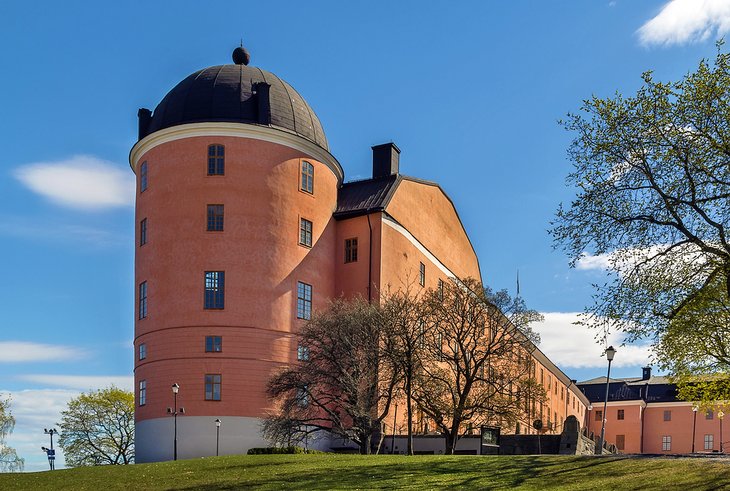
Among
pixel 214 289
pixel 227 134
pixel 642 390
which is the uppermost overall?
pixel 227 134

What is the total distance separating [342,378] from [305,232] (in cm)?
1340

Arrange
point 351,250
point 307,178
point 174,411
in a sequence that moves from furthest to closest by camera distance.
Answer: point 351,250 < point 307,178 < point 174,411

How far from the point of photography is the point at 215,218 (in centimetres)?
4450

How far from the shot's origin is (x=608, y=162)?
25.1 metres

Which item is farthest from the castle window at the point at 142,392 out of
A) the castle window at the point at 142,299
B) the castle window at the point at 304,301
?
the castle window at the point at 304,301

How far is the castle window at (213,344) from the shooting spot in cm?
4284

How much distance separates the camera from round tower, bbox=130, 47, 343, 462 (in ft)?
139

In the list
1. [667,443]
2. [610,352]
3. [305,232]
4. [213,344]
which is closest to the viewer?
[610,352]

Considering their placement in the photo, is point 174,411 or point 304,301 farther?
point 304,301

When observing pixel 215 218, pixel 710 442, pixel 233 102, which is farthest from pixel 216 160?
pixel 710 442

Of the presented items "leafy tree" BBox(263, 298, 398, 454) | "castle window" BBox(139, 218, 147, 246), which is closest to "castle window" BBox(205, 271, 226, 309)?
"castle window" BBox(139, 218, 147, 246)

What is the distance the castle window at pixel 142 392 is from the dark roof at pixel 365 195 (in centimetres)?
1448

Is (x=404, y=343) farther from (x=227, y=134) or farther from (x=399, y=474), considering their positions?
(x=227, y=134)

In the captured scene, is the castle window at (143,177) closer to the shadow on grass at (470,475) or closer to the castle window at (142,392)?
the castle window at (142,392)
